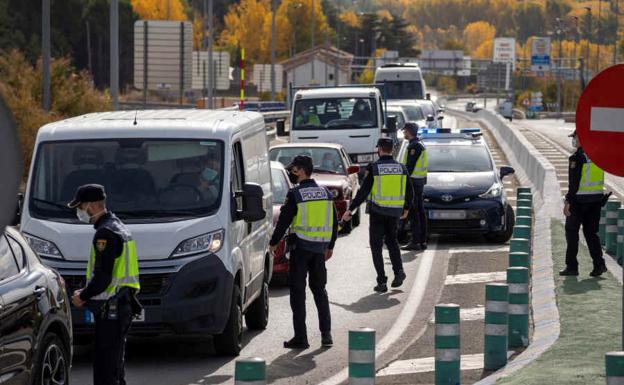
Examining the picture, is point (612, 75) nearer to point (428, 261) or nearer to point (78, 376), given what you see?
point (78, 376)

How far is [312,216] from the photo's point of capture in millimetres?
13305

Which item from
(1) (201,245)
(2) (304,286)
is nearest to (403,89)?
(2) (304,286)

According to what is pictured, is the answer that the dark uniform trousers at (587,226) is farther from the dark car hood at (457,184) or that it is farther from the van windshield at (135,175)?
the dark car hood at (457,184)

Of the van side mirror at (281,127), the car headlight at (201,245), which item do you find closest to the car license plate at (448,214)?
the car headlight at (201,245)

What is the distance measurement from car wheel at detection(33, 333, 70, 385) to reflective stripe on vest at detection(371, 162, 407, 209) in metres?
8.16

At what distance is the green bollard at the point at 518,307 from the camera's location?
1238cm

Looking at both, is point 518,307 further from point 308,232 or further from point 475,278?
point 475,278

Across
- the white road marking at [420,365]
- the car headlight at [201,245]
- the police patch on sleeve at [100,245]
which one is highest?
the police patch on sleeve at [100,245]

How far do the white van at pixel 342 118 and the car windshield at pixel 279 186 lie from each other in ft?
44.8

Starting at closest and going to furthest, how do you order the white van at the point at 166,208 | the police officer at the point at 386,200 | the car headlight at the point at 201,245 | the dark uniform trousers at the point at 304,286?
the white van at the point at 166,208
the car headlight at the point at 201,245
the dark uniform trousers at the point at 304,286
the police officer at the point at 386,200

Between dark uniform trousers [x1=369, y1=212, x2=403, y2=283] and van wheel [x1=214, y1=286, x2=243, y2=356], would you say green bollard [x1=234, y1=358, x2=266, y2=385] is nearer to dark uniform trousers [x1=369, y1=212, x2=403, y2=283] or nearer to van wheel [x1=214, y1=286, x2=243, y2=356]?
van wheel [x1=214, y1=286, x2=243, y2=356]

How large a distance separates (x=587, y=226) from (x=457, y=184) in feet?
19.3

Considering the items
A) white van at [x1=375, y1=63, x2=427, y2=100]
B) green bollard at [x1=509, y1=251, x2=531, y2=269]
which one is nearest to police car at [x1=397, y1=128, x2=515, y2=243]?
green bollard at [x1=509, y1=251, x2=531, y2=269]

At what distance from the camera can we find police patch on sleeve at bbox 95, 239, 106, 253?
9.58 meters
